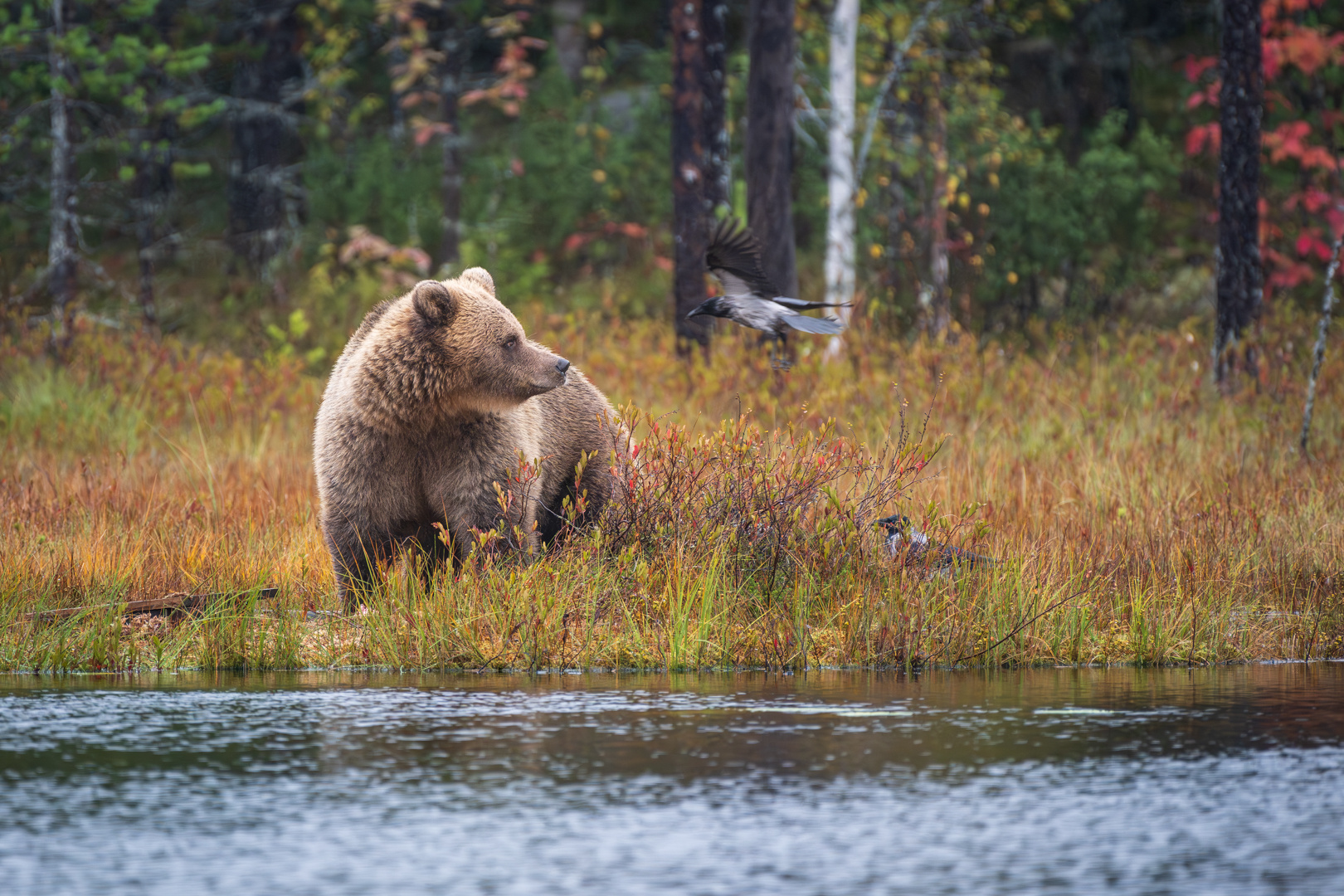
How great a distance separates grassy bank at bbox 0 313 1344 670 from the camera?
21.2 ft

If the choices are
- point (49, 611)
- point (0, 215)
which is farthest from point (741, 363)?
point (0, 215)

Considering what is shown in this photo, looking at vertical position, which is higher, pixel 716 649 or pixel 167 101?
pixel 167 101

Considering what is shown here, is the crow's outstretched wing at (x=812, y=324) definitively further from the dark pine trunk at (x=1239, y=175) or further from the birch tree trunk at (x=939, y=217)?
the birch tree trunk at (x=939, y=217)

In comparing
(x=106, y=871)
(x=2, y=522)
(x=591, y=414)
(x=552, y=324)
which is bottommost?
(x=106, y=871)

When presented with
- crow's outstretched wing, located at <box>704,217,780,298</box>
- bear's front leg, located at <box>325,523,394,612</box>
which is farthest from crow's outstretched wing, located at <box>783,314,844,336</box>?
bear's front leg, located at <box>325,523,394,612</box>

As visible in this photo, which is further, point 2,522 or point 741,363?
point 741,363

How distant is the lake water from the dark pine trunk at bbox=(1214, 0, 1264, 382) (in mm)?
8779

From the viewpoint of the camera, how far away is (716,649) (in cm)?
646

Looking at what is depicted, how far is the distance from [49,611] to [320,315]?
478 inches

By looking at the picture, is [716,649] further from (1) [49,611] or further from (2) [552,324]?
(2) [552,324]

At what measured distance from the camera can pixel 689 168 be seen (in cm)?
1502

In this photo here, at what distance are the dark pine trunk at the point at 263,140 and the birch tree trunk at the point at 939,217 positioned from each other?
356 inches

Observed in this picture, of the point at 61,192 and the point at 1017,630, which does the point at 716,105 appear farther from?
the point at 1017,630

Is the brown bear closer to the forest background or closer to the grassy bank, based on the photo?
the grassy bank
